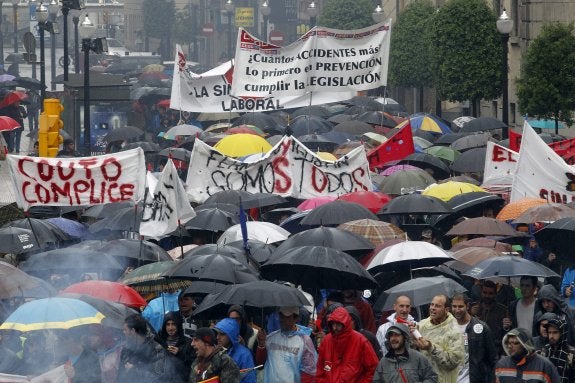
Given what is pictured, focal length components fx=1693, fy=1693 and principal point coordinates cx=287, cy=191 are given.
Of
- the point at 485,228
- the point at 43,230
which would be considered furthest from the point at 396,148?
the point at 43,230

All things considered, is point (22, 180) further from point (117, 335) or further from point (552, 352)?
point (552, 352)

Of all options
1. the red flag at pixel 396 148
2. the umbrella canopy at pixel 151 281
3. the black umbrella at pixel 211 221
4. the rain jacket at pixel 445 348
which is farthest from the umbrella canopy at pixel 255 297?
the red flag at pixel 396 148

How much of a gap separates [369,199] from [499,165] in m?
2.49

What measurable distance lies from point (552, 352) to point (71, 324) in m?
3.60

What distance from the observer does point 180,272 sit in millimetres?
13969

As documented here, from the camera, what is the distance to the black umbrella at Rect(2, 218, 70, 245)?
17.2 metres

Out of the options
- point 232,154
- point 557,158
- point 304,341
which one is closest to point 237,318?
point 304,341

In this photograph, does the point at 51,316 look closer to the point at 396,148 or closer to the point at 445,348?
the point at 445,348

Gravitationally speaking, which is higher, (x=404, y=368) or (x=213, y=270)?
(x=213, y=270)

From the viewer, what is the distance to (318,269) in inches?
554

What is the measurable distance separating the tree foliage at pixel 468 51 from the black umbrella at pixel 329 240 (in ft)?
76.6

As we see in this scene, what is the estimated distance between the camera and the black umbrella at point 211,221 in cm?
1786

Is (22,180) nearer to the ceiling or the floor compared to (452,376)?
nearer to the ceiling

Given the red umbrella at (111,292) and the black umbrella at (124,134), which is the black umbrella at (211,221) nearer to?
the red umbrella at (111,292)
